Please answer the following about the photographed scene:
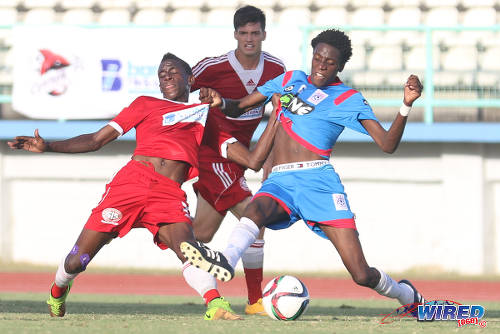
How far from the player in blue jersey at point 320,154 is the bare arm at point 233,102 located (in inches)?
0.4

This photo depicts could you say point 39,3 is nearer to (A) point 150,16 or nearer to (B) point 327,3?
(A) point 150,16

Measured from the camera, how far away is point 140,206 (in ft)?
25.6

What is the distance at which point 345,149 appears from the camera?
15031 millimetres

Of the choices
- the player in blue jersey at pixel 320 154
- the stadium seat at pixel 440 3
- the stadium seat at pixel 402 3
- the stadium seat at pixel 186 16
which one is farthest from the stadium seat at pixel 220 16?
the player in blue jersey at pixel 320 154

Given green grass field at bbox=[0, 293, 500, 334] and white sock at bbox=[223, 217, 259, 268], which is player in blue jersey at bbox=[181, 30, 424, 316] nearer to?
white sock at bbox=[223, 217, 259, 268]

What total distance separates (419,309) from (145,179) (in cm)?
238

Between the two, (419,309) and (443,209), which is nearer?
(419,309)

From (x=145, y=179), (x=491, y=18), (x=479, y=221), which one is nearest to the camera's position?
(x=145, y=179)

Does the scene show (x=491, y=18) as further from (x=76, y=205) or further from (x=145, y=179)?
(x=145, y=179)

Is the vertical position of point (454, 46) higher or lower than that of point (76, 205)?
higher

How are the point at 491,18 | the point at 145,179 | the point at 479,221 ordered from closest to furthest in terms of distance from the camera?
1. the point at 145,179
2. the point at 479,221
3. the point at 491,18

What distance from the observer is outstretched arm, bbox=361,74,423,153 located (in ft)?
24.3

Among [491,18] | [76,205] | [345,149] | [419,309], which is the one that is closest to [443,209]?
[345,149]

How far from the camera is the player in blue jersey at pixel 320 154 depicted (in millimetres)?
7762
